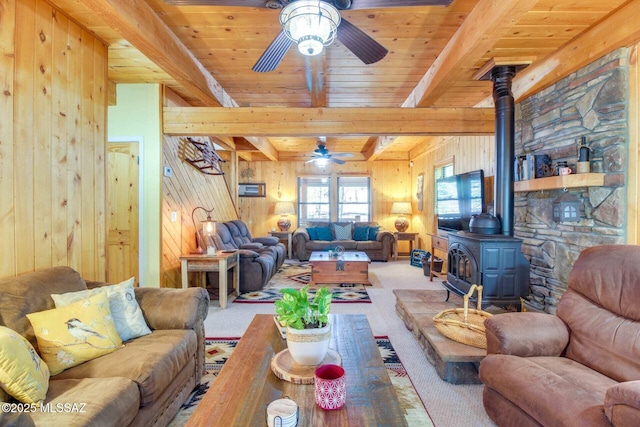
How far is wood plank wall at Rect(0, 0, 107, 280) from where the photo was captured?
76.0 inches

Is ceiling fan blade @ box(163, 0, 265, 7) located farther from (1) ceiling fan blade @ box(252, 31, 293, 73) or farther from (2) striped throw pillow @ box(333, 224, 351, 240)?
(2) striped throw pillow @ box(333, 224, 351, 240)

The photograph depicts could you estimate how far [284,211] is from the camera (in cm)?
768

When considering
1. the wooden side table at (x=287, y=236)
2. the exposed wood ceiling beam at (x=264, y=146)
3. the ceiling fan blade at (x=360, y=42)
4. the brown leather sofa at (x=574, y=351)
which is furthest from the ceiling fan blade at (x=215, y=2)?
the wooden side table at (x=287, y=236)

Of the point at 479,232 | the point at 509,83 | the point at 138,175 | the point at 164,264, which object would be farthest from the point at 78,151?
the point at 509,83

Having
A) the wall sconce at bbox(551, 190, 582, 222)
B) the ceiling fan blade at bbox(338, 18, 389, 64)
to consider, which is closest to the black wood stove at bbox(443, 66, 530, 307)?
the wall sconce at bbox(551, 190, 582, 222)

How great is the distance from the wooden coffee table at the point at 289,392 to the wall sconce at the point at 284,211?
234 inches

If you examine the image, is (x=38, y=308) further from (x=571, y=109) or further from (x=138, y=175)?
(x=571, y=109)

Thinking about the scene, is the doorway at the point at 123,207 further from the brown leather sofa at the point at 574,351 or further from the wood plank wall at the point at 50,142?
the brown leather sofa at the point at 574,351

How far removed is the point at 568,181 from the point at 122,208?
14.8 feet

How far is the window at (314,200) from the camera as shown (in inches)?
326

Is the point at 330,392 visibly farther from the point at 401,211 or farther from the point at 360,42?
the point at 401,211

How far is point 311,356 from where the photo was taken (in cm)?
142

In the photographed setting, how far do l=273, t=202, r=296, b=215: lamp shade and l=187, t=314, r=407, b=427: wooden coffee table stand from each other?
594cm

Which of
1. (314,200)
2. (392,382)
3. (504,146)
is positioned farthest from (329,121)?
(314,200)
